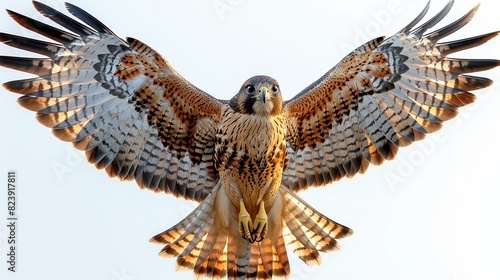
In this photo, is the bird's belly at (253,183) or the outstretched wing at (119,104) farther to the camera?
the bird's belly at (253,183)

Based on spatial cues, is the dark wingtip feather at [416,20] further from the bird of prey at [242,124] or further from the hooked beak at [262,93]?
the hooked beak at [262,93]

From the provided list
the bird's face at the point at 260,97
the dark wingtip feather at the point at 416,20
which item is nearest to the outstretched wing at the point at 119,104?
the bird's face at the point at 260,97

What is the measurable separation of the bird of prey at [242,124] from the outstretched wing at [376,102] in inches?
0.5

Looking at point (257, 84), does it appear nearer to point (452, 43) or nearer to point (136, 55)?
point (136, 55)

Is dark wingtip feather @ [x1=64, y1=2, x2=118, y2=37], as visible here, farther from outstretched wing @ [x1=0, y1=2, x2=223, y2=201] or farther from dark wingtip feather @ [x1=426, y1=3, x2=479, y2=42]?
dark wingtip feather @ [x1=426, y1=3, x2=479, y2=42]

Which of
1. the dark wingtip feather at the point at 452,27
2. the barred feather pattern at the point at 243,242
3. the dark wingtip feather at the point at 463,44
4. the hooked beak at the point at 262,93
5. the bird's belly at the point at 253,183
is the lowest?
the barred feather pattern at the point at 243,242

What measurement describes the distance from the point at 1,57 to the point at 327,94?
3747 millimetres

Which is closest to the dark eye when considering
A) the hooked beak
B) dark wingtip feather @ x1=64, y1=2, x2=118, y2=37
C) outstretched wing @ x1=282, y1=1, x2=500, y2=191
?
the hooked beak

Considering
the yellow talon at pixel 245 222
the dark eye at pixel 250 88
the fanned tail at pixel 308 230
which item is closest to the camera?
the dark eye at pixel 250 88

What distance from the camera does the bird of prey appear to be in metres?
12.1

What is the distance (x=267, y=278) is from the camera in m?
12.7

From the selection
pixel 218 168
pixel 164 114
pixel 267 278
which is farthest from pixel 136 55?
pixel 267 278

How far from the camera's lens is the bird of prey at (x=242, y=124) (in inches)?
476

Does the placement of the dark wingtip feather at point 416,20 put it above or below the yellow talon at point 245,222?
above
